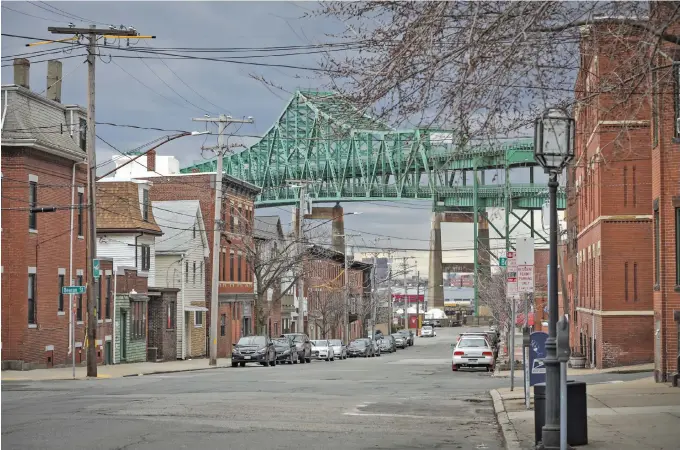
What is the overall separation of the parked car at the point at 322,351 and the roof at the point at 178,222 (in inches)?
359

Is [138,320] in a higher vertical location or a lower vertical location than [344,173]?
lower

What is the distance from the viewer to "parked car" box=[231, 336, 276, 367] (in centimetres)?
5028

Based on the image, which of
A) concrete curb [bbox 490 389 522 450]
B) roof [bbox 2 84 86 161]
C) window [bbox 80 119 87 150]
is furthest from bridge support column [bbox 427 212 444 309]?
concrete curb [bbox 490 389 522 450]

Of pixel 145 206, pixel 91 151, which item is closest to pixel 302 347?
pixel 145 206

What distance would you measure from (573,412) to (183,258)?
1941 inches

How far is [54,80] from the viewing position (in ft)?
159

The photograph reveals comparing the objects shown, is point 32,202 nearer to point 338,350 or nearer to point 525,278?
point 525,278

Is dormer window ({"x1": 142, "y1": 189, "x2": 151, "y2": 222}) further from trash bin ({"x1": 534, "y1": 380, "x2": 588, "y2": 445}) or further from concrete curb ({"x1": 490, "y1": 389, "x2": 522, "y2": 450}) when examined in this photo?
trash bin ({"x1": 534, "y1": 380, "x2": 588, "y2": 445})

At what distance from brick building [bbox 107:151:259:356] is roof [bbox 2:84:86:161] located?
1986 centimetres

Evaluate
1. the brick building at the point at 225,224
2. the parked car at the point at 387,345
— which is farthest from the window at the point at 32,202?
the parked car at the point at 387,345

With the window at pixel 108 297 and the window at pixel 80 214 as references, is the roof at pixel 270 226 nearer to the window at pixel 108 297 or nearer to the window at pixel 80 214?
the window at pixel 108 297

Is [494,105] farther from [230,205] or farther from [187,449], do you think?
[230,205]

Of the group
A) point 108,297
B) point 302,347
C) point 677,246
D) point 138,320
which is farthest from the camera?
point 302,347

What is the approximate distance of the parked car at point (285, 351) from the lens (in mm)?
54531
